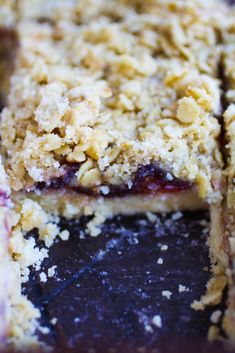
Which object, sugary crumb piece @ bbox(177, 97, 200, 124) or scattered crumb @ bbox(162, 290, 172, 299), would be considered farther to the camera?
sugary crumb piece @ bbox(177, 97, 200, 124)

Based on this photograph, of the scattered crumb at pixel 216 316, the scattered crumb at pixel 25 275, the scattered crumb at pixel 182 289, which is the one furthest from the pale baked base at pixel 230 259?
the scattered crumb at pixel 25 275

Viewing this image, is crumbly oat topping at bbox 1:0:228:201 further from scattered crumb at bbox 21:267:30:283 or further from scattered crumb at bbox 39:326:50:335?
scattered crumb at bbox 39:326:50:335

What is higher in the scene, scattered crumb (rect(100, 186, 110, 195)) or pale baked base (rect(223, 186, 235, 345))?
scattered crumb (rect(100, 186, 110, 195))

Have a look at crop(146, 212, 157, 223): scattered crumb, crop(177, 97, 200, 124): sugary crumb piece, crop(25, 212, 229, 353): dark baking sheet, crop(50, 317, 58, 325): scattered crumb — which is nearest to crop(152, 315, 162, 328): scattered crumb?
crop(25, 212, 229, 353): dark baking sheet

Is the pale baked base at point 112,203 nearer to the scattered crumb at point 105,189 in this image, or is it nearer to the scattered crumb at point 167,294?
the scattered crumb at point 105,189

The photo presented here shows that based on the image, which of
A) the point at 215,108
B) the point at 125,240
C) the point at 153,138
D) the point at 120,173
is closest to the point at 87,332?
the point at 125,240

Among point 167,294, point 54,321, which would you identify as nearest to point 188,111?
point 167,294

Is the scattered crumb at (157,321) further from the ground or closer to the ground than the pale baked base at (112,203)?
closer to the ground

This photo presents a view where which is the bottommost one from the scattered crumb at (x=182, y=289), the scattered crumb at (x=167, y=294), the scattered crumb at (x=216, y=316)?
the scattered crumb at (x=216, y=316)
